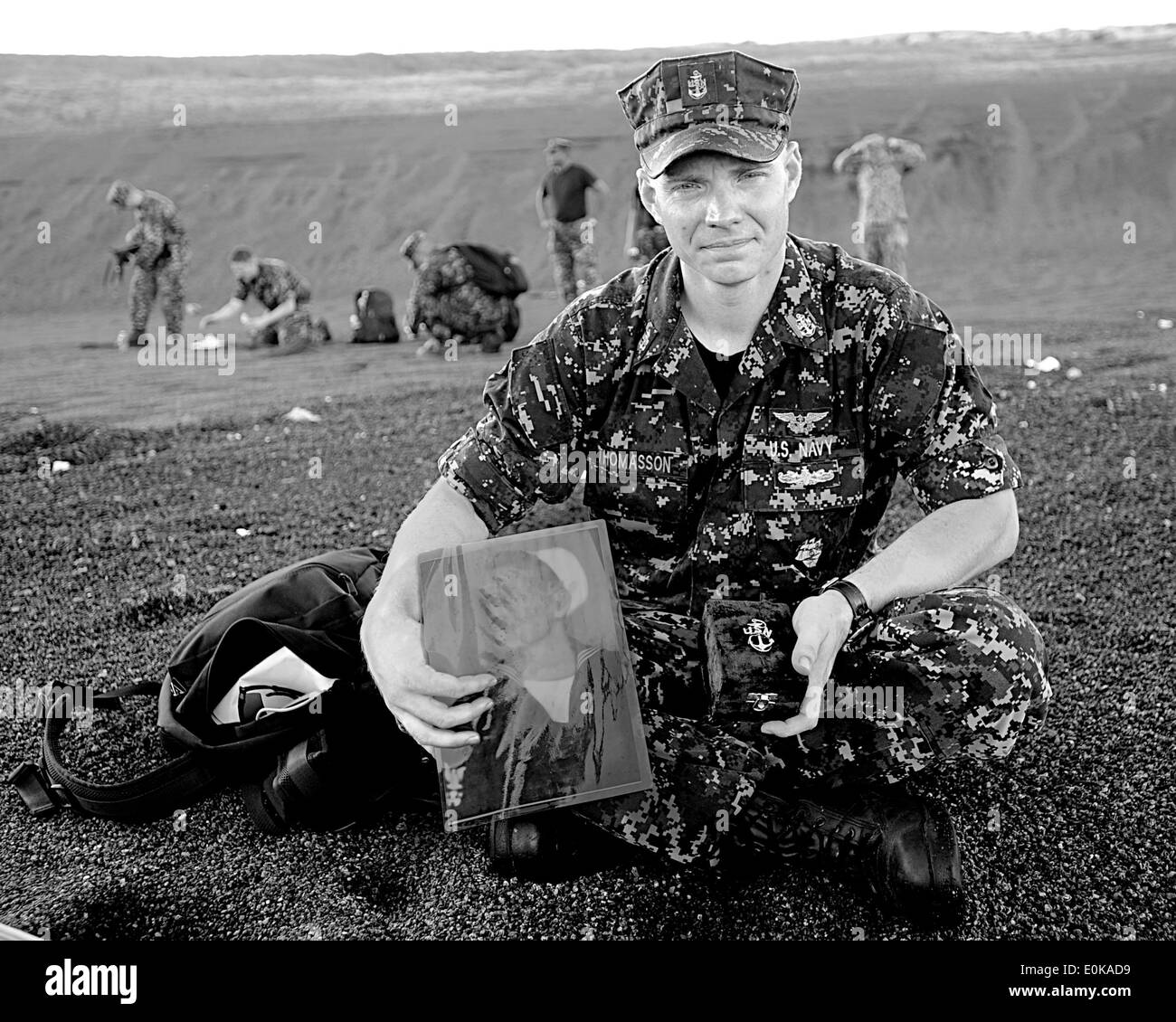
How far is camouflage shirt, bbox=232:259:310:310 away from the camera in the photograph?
861cm

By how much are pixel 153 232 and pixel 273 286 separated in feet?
4.02

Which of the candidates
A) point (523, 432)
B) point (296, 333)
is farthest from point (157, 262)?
point (523, 432)

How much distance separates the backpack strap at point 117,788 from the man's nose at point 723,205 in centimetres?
126

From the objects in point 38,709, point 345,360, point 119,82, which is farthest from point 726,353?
point 119,82

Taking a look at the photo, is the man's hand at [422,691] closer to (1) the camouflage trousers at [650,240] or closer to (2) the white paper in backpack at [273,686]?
(2) the white paper in backpack at [273,686]

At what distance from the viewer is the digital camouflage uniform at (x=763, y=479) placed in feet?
5.58

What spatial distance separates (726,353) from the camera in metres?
1.92

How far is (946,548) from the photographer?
173cm

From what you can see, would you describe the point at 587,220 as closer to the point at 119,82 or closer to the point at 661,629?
the point at 661,629

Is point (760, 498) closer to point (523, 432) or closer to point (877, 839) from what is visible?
point (523, 432)

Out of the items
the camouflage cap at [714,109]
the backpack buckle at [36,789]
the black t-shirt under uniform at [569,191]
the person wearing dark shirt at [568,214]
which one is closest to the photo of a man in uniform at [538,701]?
the camouflage cap at [714,109]

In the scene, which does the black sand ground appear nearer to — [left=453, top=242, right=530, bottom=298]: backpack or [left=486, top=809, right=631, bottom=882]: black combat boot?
[left=486, top=809, right=631, bottom=882]: black combat boot
